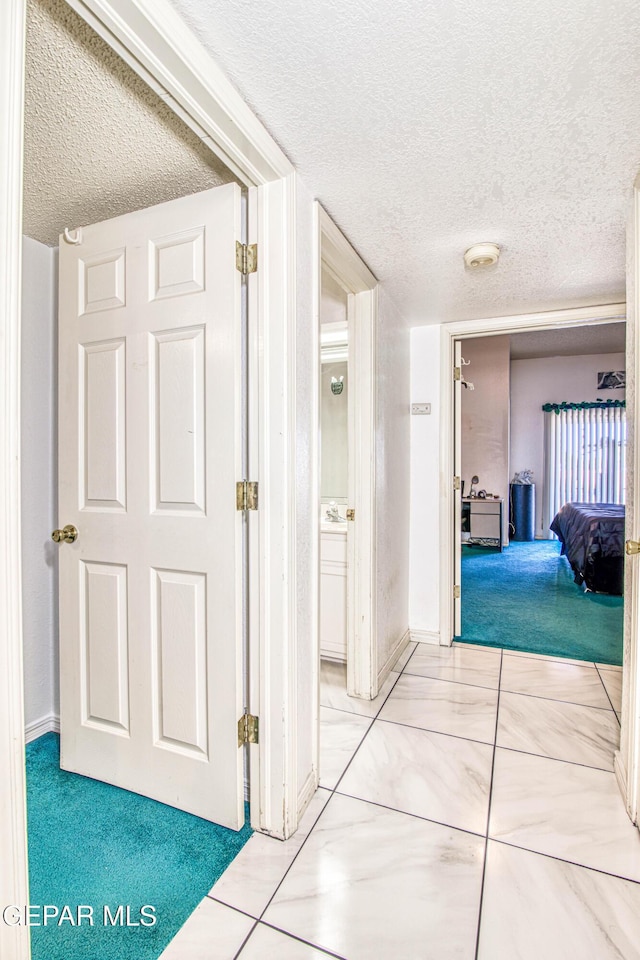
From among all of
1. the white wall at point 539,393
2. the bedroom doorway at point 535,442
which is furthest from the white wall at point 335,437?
the white wall at point 539,393

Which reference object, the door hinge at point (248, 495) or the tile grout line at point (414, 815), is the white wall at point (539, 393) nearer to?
the tile grout line at point (414, 815)

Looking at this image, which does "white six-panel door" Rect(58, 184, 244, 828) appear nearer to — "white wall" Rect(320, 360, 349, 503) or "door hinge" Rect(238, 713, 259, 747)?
"door hinge" Rect(238, 713, 259, 747)

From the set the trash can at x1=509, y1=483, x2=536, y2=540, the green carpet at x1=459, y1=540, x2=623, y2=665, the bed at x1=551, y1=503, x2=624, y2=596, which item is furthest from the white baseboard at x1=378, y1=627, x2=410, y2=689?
the trash can at x1=509, y1=483, x2=536, y2=540

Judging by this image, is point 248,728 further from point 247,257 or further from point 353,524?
point 247,257

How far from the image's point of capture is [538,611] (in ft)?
12.4

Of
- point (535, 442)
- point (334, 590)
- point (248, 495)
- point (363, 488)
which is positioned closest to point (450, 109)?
point (248, 495)

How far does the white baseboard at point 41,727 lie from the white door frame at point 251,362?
3.72ft

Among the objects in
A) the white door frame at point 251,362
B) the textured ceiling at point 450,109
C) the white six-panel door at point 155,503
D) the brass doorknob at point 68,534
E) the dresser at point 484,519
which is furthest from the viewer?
the dresser at point 484,519

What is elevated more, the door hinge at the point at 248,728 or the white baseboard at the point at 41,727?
the door hinge at the point at 248,728

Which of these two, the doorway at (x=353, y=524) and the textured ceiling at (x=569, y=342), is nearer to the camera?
the doorway at (x=353, y=524)

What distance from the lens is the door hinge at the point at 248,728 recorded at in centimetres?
153

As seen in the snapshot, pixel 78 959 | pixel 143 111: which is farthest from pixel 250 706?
pixel 143 111

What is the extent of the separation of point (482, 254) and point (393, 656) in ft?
7.08

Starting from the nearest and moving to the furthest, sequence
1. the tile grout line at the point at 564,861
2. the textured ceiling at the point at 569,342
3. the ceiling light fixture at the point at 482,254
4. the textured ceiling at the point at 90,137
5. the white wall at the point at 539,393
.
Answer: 1. the textured ceiling at the point at 90,137
2. the tile grout line at the point at 564,861
3. the ceiling light fixture at the point at 482,254
4. the textured ceiling at the point at 569,342
5. the white wall at the point at 539,393
